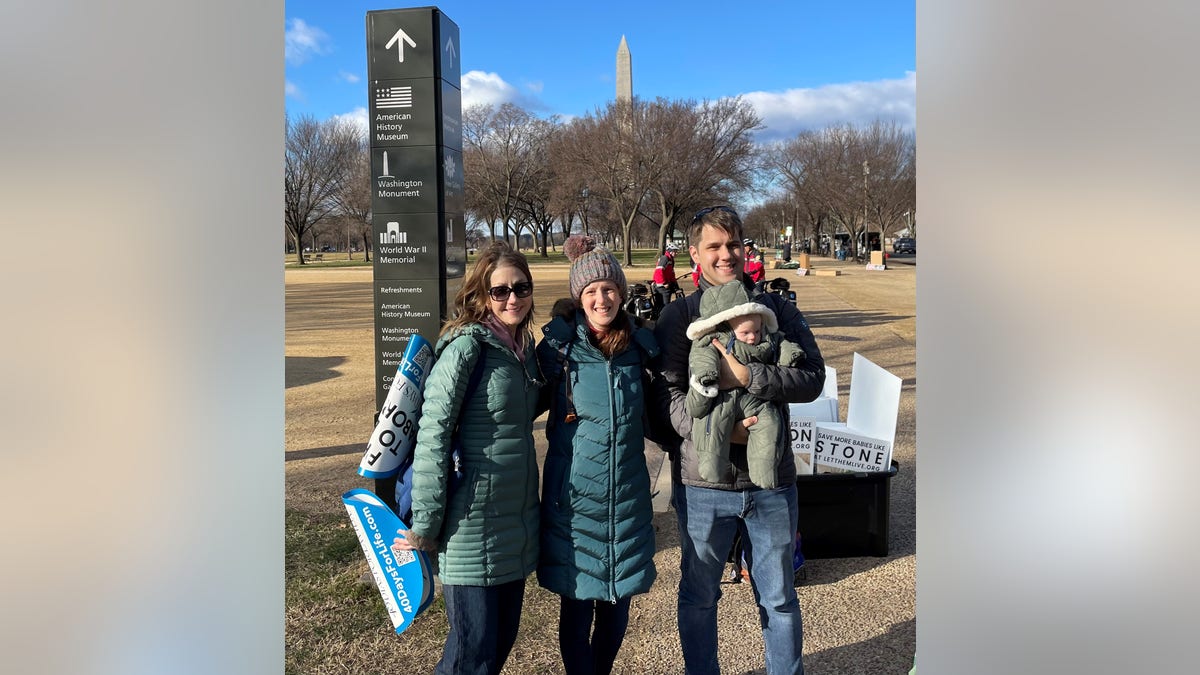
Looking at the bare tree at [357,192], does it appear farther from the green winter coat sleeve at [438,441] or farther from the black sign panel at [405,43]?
the green winter coat sleeve at [438,441]

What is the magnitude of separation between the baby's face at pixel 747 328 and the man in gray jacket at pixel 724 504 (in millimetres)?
79

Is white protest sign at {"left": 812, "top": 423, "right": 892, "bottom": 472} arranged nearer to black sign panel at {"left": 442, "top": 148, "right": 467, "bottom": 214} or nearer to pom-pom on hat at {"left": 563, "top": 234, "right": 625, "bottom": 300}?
pom-pom on hat at {"left": 563, "top": 234, "right": 625, "bottom": 300}

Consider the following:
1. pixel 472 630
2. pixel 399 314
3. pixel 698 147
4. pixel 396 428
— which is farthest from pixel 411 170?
pixel 698 147

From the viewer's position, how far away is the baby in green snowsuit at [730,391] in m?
2.45

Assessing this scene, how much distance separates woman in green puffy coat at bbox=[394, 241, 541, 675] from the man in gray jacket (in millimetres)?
550

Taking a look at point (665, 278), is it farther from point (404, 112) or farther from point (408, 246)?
point (404, 112)

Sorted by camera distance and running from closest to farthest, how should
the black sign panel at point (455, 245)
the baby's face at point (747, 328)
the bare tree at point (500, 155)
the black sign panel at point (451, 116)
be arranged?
the baby's face at point (747, 328) → the black sign panel at point (451, 116) → the black sign panel at point (455, 245) → the bare tree at point (500, 155)

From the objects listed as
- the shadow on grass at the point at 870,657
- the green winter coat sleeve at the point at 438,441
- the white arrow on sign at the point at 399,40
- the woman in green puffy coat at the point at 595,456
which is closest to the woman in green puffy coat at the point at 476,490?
the green winter coat sleeve at the point at 438,441

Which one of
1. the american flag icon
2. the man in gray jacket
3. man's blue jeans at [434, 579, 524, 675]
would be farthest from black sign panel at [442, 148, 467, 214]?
man's blue jeans at [434, 579, 524, 675]

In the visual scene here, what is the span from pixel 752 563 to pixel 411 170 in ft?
10.00

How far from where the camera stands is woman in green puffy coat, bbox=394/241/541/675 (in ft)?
7.86
